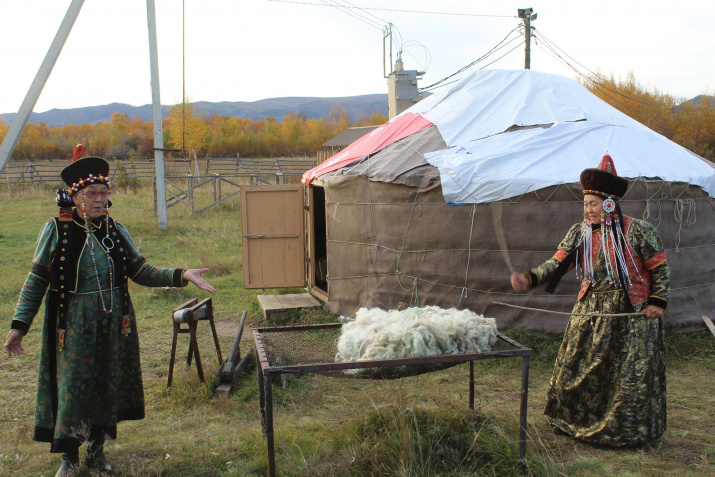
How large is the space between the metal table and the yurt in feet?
6.09

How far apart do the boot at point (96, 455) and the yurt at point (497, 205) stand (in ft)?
10.9

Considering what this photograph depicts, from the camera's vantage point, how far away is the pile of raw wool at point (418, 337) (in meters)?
3.03

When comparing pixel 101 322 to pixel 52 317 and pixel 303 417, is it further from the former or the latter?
pixel 303 417

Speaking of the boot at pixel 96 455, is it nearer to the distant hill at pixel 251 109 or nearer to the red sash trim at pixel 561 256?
the red sash trim at pixel 561 256

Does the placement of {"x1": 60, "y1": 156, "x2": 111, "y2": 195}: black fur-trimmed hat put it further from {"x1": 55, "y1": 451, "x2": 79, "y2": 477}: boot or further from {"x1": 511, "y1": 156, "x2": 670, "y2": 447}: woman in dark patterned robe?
{"x1": 511, "y1": 156, "x2": 670, "y2": 447}: woman in dark patterned robe

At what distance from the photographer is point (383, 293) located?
5.89m

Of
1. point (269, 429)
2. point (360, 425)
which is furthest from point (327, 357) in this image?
point (269, 429)

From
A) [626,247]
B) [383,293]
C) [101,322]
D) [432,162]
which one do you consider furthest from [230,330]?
[626,247]

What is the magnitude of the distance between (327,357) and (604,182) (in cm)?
186

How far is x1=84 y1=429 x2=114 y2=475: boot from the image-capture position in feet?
9.84

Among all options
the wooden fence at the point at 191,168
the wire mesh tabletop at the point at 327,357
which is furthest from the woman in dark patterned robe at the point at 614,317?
the wooden fence at the point at 191,168

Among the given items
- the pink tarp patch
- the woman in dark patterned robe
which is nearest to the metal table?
the woman in dark patterned robe

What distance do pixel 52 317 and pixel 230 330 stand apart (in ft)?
11.4

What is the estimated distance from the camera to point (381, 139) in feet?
21.4
